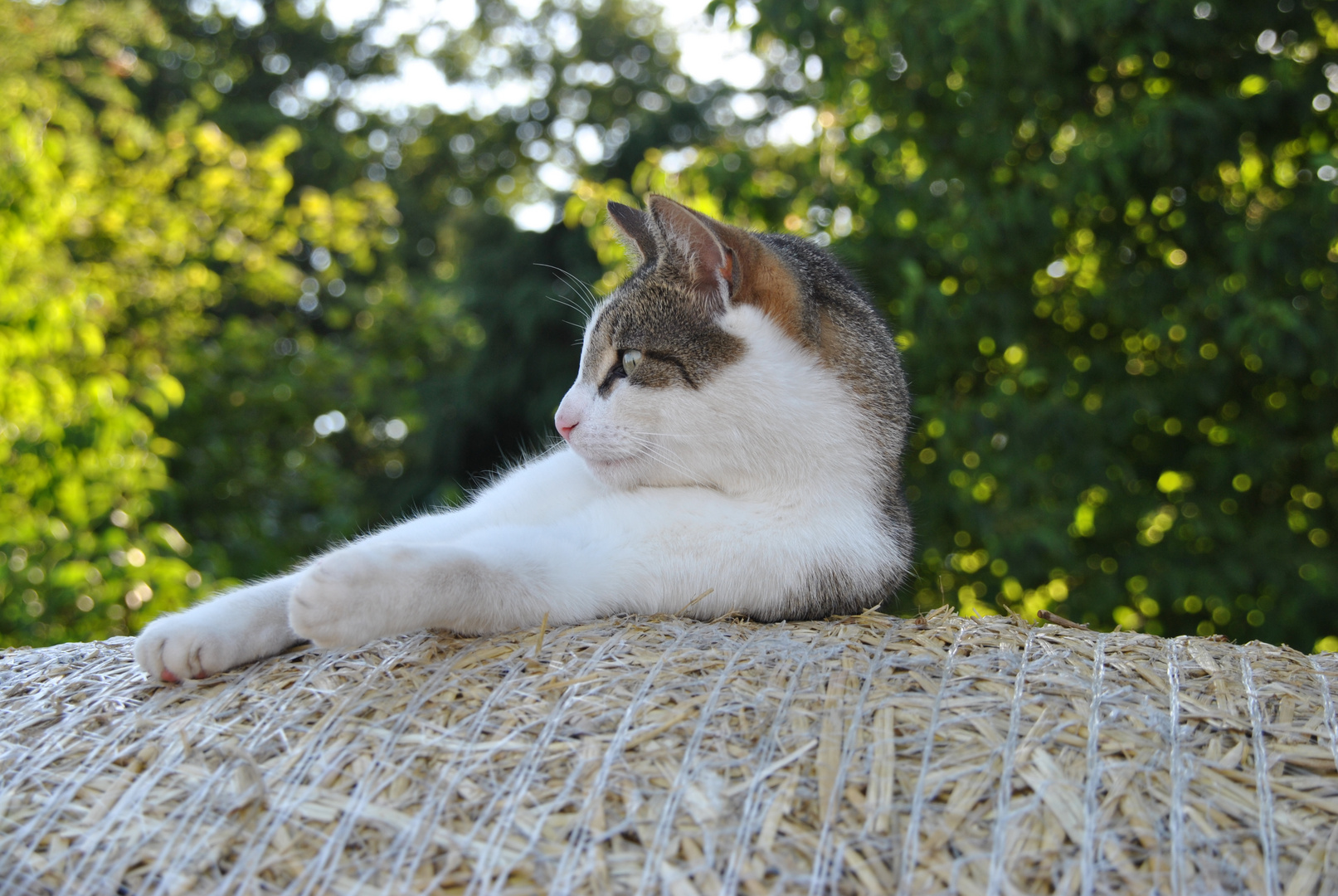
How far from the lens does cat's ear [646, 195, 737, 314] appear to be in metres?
2.10

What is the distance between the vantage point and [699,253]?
2.15 m

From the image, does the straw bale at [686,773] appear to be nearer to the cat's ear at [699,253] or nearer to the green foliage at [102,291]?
the cat's ear at [699,253]

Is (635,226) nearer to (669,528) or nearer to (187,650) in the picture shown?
(669,528)

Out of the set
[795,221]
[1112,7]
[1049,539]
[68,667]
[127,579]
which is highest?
[1112,7]

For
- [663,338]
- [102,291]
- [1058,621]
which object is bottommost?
[1058,621]

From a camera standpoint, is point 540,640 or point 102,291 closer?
point 540,640

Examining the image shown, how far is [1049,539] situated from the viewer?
146 inches

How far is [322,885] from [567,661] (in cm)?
54

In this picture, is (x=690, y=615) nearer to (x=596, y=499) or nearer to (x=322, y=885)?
(x=596, y=499)

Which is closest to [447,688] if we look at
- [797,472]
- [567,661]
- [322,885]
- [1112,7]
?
[567,661]

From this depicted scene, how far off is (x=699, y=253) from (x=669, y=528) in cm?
65

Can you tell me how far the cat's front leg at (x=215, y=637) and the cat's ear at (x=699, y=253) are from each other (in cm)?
112

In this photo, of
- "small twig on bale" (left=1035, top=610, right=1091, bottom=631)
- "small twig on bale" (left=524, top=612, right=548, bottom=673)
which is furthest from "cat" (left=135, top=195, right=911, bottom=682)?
"small twig on bale" (left=1035, top=610, right=1091, bottom=631)

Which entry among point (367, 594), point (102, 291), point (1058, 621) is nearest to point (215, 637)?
point (367, 594)
